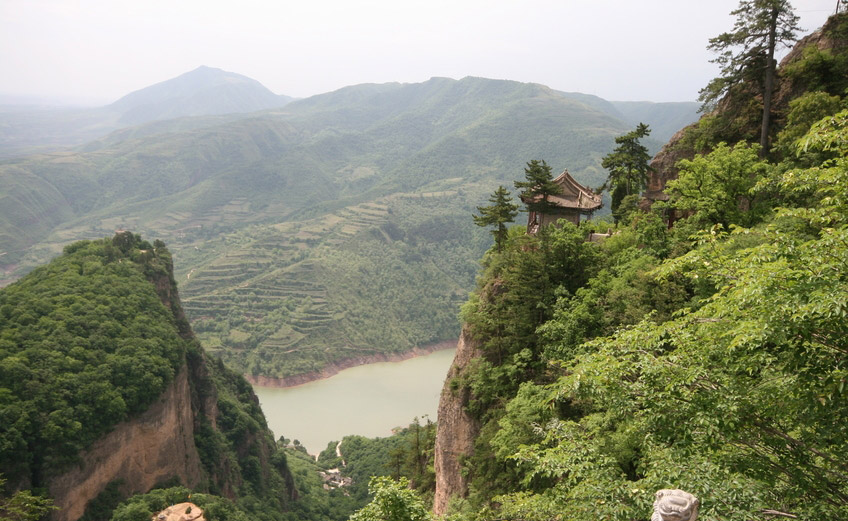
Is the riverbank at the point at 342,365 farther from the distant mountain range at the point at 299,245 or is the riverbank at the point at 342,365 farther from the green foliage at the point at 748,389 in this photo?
the green foliage at the point at 748,389

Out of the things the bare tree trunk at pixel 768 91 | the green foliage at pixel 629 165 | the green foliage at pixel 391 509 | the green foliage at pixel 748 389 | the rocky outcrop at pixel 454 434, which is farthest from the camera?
the green foliage at pixel 629 165

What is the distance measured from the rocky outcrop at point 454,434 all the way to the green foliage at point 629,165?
1146 centimetres

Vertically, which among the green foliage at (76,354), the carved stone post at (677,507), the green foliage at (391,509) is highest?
the carved stone post at (677,507)

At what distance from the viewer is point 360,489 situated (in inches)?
2149

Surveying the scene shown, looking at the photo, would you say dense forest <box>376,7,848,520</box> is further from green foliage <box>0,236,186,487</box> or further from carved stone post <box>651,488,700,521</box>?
green foliage <box>0,236,186,487</box>

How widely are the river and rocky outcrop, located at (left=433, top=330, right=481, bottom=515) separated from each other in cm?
4623

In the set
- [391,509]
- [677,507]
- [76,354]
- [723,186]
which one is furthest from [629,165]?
[76,354]

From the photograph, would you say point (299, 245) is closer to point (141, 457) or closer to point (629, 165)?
point (141, 457)

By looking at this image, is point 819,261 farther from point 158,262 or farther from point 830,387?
point 158,262

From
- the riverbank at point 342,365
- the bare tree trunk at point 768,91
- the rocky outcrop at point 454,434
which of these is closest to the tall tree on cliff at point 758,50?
the bare tree trunk at point 768,91

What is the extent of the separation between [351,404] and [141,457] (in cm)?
4039

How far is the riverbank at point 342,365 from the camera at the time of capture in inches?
3201

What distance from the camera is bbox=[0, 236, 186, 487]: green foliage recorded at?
28750mm

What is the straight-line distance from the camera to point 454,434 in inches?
812
